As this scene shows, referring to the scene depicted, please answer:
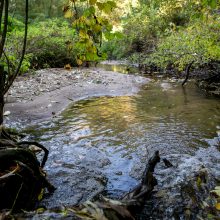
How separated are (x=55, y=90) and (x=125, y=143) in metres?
6.53

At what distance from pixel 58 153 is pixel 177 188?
98.6 inches

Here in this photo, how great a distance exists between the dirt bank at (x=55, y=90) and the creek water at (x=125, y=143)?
76cm

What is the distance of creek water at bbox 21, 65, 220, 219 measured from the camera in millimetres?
4508

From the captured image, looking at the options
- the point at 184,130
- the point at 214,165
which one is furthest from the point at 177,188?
the point at 184,130

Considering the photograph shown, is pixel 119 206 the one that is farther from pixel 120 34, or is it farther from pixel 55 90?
pixel 55 90

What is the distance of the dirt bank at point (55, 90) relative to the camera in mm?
9227

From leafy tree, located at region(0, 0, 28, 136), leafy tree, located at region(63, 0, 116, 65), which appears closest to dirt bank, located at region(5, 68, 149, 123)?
leafy tree, located at region(0, 0, 28, 136)

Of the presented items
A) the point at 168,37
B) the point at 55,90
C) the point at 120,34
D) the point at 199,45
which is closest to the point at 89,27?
the point at 120,34

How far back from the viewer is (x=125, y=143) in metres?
6.38

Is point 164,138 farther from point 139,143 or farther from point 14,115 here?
point 14,115

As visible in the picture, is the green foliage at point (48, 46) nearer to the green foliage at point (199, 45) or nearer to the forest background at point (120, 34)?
the forest background at point (120, 34)

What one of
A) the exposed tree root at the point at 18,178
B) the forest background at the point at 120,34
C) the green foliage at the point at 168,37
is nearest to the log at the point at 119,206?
the exposed tree root at the point at 18,178

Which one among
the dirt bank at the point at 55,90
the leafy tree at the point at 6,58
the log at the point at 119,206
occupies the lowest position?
the dirt bank at the point at 55,90

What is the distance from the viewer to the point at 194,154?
5.64 m
